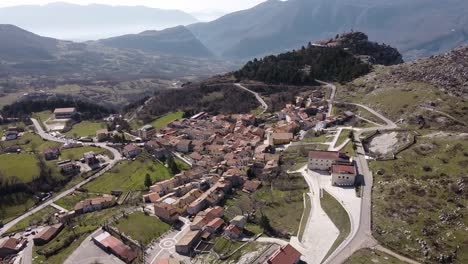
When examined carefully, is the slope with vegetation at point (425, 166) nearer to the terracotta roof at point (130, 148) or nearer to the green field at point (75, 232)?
the green field at point (75, 232)

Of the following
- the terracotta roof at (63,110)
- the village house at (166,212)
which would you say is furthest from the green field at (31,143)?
the village house at (166,212)

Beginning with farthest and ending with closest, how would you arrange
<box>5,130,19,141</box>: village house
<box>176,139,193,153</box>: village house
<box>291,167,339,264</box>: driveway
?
<box>5,130,19,141</box>: village house, <box>176,139,193,153</box>: village house, <box>291,167,339,264</box>: driveway

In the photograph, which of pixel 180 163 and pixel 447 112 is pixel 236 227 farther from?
pixel 447 112

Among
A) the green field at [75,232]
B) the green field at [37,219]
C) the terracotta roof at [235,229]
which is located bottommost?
the green field at [37,219]

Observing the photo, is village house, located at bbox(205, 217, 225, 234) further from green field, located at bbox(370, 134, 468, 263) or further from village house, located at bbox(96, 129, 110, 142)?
village house, located at bbox(96, 129, 110, 142)

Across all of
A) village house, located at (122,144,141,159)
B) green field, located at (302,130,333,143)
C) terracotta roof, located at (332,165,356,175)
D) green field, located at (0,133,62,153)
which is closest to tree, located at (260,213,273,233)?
terracotta roof, located at (332,165,356,175)

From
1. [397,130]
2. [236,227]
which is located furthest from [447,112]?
[236,227]

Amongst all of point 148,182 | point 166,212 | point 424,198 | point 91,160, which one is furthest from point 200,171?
point 424,198

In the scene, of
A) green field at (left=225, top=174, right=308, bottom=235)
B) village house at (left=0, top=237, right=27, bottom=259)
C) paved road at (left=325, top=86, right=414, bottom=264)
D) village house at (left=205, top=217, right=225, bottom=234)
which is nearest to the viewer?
paved road at (left=325, top=86, right=414, bottom=264)
